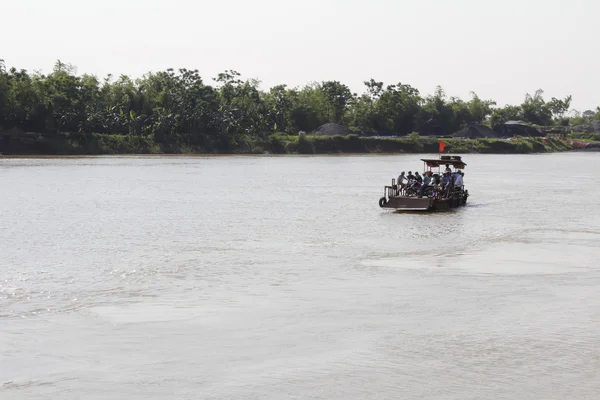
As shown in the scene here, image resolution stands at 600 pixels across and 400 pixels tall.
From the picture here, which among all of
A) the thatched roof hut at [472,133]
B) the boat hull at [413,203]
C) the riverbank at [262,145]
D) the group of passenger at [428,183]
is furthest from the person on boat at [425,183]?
the thatched roof hut at [472,133]

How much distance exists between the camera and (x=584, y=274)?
18.4 m

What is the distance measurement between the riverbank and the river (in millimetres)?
60423

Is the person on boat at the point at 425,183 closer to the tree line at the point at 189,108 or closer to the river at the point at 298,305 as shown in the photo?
the river at the point at 298,305

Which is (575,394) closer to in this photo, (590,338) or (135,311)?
(590,338)

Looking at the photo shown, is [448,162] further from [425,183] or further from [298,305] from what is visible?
[298,305]

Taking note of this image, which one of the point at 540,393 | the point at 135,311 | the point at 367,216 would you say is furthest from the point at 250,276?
the point at 367,216

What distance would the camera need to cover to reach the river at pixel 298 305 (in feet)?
34.5

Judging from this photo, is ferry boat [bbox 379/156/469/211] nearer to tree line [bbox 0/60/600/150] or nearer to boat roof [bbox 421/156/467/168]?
boat roof [bbox 421/156/467/168]

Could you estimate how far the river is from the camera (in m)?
10.5

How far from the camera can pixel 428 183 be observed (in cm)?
3578

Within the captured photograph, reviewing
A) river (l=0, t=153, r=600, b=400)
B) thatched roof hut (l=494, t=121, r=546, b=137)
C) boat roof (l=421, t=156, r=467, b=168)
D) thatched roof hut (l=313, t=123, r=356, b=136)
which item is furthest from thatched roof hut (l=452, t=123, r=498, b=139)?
river (l=0, t=153, r=600, b=400)

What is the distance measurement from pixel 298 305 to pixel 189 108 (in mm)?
86282

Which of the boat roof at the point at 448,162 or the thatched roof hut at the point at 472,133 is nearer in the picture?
the boat roof at the point at 448,162

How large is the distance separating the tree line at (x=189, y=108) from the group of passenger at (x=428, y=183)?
64887 mm
